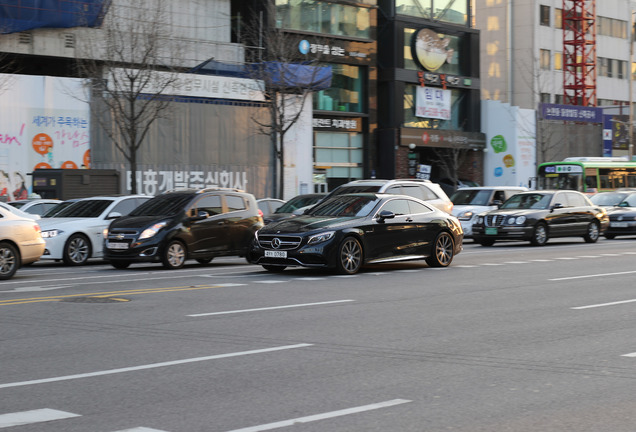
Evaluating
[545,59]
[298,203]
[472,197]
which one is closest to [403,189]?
[298,203]

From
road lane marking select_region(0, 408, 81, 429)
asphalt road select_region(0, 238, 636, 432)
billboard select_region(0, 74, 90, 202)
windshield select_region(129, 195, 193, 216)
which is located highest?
billboard select_region(0, 74, 90, 202)

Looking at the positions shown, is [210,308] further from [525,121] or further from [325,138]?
[525,121]

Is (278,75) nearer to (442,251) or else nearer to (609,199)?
(609,199)

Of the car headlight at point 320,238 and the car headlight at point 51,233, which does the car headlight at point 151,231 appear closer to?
the car headlight at point 51,233

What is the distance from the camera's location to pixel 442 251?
1800 cm

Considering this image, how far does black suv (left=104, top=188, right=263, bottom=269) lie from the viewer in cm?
1817

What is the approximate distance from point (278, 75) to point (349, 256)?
2441cm

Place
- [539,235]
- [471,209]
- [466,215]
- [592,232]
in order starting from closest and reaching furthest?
[539,235], [592,232], [466,215], [471,209]

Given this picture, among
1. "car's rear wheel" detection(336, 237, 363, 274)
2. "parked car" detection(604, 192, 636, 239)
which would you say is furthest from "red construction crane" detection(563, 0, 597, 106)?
"car's rear wheel" detection(336, 237, 363, 274)

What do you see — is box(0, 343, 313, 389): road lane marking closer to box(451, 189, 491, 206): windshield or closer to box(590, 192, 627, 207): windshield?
box(451, 189, 491, 206): windshield

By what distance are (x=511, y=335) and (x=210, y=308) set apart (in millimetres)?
3968

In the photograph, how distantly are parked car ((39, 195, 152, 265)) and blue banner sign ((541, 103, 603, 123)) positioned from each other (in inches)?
1711

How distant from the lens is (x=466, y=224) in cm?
2938

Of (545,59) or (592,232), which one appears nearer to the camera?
(592,232)
